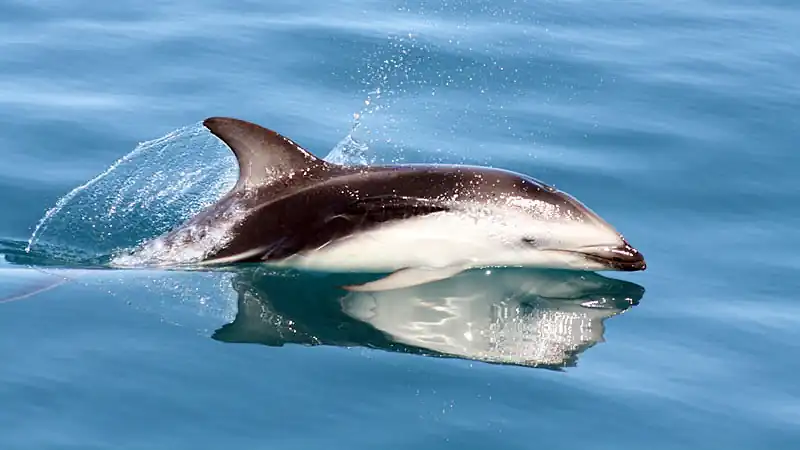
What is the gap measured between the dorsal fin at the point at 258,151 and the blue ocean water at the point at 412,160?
0.81m

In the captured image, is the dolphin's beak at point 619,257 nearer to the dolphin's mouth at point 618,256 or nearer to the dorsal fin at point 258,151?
the dolphin's mouth at point 618,256

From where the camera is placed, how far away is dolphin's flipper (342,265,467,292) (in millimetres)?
11648

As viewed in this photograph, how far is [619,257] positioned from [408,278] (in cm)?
179

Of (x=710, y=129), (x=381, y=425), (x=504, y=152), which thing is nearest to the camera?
(x=381, y=425)

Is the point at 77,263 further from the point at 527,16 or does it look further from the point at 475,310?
the point at 527,16

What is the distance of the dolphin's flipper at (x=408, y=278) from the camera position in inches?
459

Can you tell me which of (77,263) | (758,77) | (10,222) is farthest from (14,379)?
(758,77)

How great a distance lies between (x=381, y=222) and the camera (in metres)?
12.0

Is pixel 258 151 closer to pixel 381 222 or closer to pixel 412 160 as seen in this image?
pixel 381 222

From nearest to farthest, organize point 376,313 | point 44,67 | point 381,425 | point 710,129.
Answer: point 381,425 < point 376,313 < point 710,129 < point 44,67

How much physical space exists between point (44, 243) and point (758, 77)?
9.25 meters

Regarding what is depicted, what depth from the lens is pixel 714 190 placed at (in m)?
14.4

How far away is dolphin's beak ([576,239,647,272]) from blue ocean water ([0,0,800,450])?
0.21 metres

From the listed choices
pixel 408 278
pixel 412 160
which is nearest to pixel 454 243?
pixel 408 278
